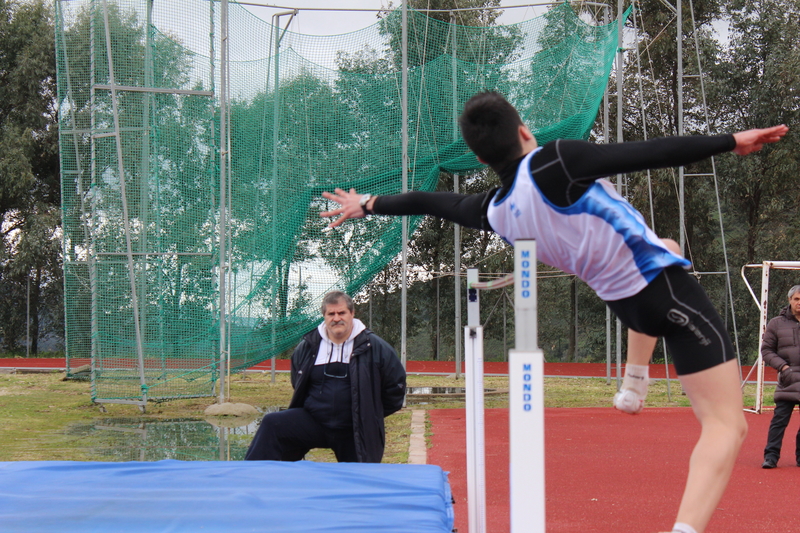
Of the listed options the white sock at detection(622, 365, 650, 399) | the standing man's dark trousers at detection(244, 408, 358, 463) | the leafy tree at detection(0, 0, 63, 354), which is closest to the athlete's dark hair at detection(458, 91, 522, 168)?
the white sock at detection(622, 365, 650, 399)

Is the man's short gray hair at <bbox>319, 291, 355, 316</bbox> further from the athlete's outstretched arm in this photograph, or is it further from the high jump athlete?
the high jump athlete

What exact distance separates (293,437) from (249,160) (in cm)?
569

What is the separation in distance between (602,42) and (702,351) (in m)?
8.89

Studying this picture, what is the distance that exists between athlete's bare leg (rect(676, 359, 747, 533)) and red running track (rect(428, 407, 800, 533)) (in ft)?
8.31

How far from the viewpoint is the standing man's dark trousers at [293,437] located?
14.9 feet

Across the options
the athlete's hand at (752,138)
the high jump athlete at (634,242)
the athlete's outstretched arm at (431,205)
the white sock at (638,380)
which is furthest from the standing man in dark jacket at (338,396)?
the athlete's hand at (752,138)

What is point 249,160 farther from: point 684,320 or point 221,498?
point 684,320

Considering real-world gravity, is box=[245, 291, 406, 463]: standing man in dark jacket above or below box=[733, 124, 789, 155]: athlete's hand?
below

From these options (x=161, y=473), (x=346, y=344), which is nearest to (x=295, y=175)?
(x=346, y=344)

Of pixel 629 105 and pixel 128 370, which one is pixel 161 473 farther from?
pixel 629 105

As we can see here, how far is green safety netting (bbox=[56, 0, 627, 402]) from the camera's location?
9258mm

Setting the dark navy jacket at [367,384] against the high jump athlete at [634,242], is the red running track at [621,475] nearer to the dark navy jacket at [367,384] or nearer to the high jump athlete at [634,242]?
the dark navy jacket at [367,384]

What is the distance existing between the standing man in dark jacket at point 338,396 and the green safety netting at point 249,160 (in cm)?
446

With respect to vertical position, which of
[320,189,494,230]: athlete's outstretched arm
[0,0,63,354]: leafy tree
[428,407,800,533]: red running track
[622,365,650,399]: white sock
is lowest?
[428,407,800,533]: red running track
